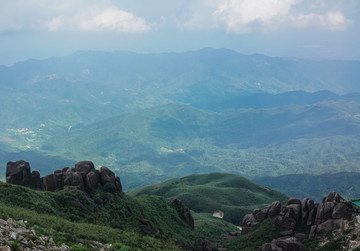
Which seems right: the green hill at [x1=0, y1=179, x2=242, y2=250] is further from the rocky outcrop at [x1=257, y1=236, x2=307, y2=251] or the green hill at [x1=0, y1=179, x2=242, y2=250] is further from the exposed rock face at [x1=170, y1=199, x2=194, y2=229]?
the rocky outcrop at [x1=257, y1=236, x2=307, y2=251]

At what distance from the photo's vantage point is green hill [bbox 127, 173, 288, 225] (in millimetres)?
116500

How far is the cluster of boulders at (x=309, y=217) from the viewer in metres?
47.5

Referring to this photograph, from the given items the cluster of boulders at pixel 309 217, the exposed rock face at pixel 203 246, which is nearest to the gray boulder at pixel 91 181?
the exposed rock face at pixel 203 246

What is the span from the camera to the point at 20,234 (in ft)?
74.9

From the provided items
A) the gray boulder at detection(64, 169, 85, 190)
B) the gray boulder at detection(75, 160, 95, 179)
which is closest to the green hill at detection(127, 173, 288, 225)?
the gray boulder at detection(75, 160, 95, 179)

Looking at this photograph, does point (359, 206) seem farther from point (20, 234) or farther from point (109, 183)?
point (20, 234)

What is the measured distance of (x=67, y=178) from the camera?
56.9 m

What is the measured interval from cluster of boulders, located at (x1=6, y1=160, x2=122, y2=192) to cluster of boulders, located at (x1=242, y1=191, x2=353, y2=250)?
25.3 m

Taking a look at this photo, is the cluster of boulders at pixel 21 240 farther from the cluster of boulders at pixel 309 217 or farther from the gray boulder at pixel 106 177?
the gray boulder at pixel 106 177

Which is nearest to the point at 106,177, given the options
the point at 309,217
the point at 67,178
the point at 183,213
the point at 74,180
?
the point at 74,180

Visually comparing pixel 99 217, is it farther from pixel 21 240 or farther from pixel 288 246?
pixel 21 240

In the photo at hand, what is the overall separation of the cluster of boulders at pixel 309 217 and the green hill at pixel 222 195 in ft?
165

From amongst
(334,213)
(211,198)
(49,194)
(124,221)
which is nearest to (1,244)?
(49,194)

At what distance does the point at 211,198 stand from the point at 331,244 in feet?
281
